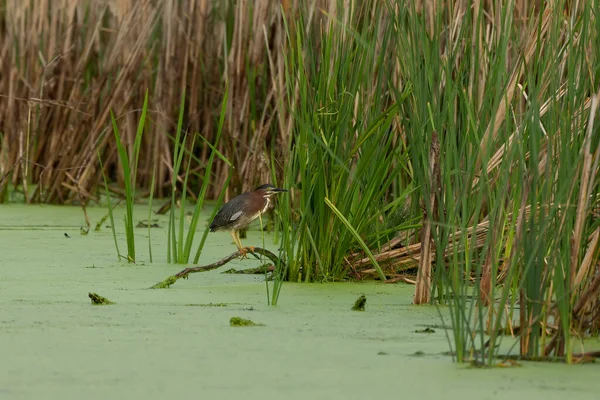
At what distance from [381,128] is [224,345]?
3.40ft

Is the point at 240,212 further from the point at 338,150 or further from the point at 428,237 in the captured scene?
the point at 428,237

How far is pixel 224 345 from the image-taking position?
7.74 ft

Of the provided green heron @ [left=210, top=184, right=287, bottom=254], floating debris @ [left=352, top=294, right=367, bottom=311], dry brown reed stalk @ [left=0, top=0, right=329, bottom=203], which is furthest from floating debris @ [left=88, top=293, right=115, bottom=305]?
dry brown reed stalk @ [left=0, top=0, right=329, bottom=203]

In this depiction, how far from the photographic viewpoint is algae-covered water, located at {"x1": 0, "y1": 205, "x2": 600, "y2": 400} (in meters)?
1.98

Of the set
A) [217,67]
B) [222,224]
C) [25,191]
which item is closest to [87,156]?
[25,191]

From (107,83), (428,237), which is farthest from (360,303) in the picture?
(107,83)

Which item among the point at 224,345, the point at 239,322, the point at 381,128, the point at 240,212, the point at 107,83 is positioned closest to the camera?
the point at 224,345

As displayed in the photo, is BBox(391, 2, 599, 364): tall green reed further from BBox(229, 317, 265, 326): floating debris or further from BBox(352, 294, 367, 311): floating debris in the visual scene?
BBox(229, 317, 265, 326): floating debris

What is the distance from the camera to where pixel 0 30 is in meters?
6.46

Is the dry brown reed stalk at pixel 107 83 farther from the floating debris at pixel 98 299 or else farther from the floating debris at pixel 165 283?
the floating debris at pixel 98 299

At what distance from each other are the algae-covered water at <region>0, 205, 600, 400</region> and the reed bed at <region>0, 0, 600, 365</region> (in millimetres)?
110

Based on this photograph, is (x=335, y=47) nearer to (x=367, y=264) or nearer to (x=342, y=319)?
(x=367, y=264)

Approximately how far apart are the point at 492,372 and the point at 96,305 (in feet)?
3.77

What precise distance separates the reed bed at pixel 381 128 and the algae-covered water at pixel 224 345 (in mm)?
110
